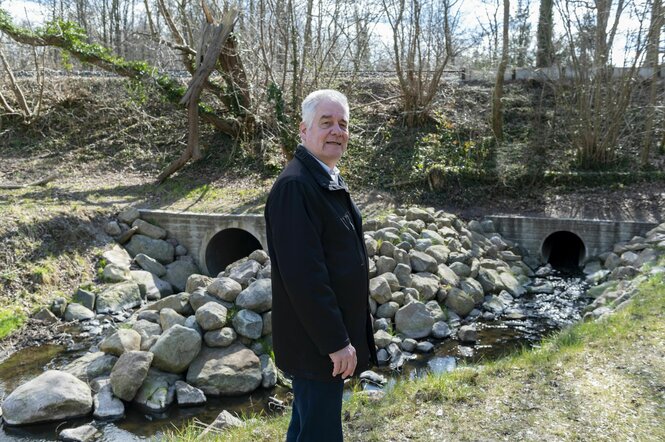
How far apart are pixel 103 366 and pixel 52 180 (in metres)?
8.93

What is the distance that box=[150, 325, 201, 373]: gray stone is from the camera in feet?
22.4

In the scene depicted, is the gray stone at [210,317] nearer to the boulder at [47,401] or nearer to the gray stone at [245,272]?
the gray stone at [245,272]

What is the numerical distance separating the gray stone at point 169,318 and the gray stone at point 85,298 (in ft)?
7.95

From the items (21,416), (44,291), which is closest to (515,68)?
(44,291)

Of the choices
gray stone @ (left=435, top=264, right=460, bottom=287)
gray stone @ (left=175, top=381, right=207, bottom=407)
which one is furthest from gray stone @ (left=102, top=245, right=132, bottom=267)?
gray stone @ (left=435, top=264, right=460, bottom=287)

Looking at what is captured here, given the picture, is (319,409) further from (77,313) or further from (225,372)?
(77,313)

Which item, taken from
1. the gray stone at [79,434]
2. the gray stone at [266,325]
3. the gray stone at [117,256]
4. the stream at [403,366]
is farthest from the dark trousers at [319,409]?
the gray stone at [117,256]

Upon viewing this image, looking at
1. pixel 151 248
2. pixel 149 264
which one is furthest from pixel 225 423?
pixel 151 248

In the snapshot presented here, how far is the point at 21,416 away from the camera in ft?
19.8

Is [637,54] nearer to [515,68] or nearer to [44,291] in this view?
[515,68]

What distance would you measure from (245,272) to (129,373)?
2526 mm

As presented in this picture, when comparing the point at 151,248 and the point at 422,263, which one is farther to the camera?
the point at 151,248

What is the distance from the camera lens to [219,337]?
724 cm

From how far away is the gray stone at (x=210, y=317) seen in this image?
23.9 feet
